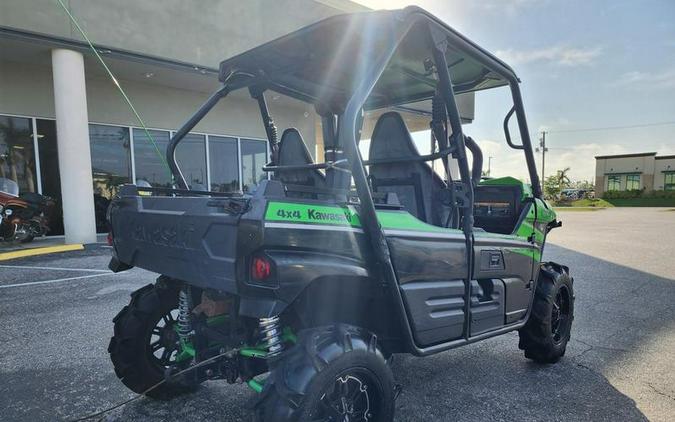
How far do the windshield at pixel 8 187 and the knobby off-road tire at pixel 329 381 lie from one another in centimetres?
1011

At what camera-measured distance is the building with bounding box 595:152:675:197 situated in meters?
49.9

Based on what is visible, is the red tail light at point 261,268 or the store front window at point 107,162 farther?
the store front window at point 107,162

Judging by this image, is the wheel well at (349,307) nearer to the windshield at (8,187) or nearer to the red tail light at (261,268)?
the red tail light at (261,268)

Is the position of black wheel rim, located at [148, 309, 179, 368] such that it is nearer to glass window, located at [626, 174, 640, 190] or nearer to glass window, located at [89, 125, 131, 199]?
glass window, located at [89, 125, 131, 199]

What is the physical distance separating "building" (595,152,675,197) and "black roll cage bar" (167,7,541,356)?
57.1 m

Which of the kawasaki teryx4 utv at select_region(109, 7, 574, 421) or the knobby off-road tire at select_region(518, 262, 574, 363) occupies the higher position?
the kawasaki teryx4 utv at select_region(109, 7, 574, 421)

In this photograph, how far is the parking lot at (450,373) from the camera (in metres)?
2.61

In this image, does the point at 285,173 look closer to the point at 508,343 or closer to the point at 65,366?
the point at 65,366

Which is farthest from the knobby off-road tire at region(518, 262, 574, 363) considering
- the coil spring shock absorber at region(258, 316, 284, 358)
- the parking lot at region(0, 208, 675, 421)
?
the coil spring shock absorber at region(258, 316, 284, 358)

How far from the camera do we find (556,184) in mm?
61625

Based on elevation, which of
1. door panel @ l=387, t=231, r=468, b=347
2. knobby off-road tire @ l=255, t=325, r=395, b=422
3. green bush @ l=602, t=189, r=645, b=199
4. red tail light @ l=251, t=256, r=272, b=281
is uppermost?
red tail light @ l=251, t=256, r=272, b=281

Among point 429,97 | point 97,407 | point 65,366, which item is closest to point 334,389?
point 97,407

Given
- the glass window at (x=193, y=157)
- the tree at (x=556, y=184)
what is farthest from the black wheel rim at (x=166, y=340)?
the tree at (x=556, y=184)

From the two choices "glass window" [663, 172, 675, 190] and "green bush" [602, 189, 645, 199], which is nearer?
"green bush" [602, 189, 645, 199]
